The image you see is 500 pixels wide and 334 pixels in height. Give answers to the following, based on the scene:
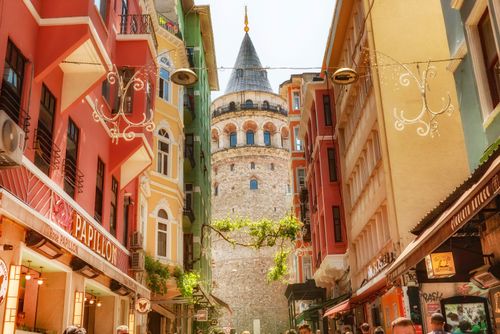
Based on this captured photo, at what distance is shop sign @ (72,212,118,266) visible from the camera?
12484 mm

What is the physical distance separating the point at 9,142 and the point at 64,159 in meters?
4.54

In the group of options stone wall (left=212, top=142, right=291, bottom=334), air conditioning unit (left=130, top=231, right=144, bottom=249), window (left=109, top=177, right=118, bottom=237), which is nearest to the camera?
window (left=109, top=177, right=118, bottom=237)

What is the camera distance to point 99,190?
15234 millimetres

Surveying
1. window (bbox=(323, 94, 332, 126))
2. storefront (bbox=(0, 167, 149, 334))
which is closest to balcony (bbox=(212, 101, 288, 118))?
window (bbox=(323, 94, 332, 126))

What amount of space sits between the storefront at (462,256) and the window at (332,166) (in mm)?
11746

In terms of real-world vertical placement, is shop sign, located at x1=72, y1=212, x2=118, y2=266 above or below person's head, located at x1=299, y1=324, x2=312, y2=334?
above

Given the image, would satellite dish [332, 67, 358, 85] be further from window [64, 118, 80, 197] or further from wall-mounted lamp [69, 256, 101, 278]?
wall-mounted lamp [69, 256, 101, 278]

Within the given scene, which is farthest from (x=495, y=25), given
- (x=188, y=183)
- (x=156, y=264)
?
(x=188, y=183)

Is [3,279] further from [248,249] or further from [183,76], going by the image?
[248,249]

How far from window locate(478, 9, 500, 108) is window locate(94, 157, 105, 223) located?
30.8ft

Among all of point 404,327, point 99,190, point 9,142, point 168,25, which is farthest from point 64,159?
point 168,25

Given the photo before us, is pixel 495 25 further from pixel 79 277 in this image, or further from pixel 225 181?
pixel 225 181

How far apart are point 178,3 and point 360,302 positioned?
18.8 meters

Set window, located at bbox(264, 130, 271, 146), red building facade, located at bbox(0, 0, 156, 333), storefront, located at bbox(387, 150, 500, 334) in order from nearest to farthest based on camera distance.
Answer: storefront, located at bbox(387, 150, 500, 334)
red building facade, located at bbox(0, 0, 156, 333)
window, located at bbox(264, 130, 271, 146)
